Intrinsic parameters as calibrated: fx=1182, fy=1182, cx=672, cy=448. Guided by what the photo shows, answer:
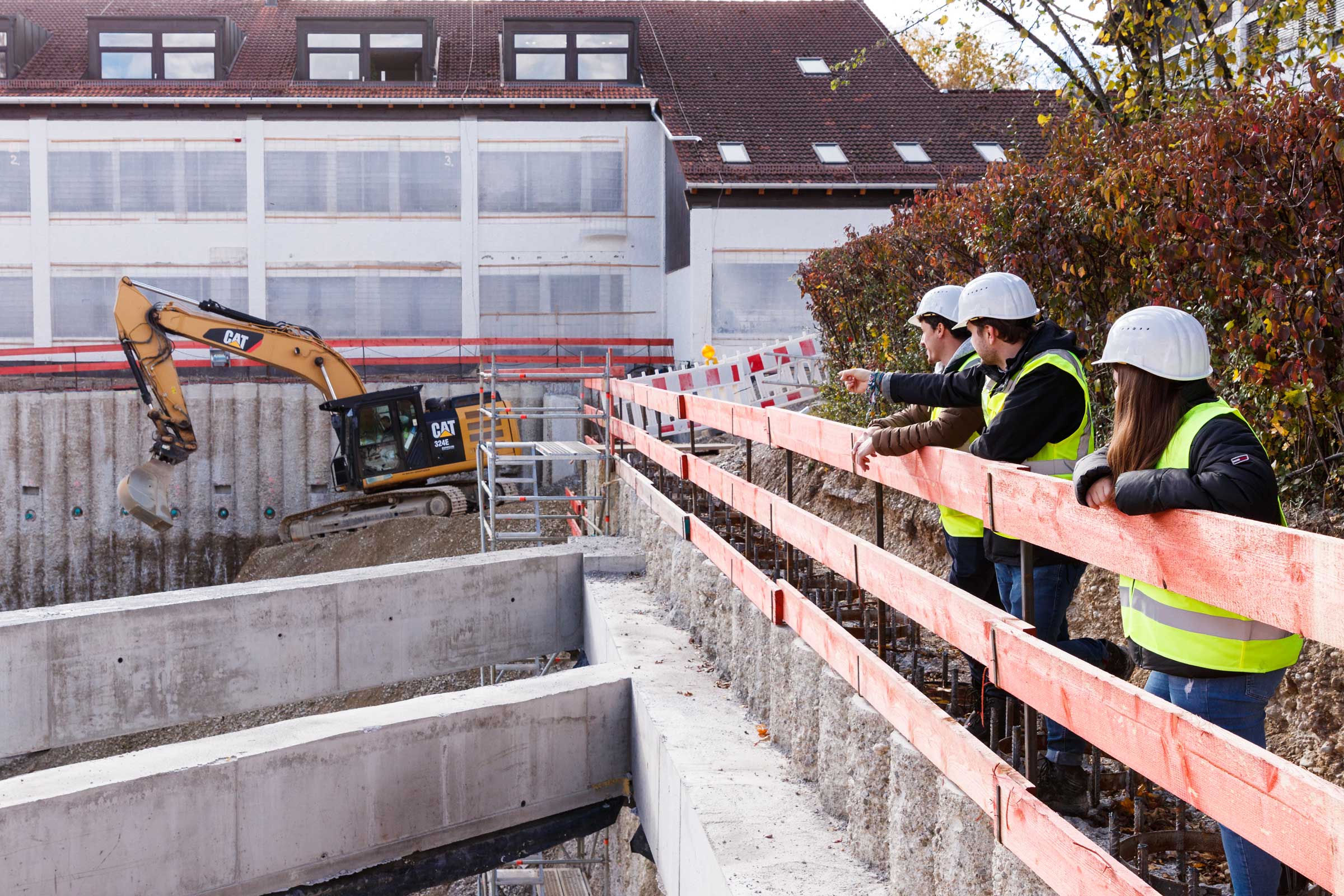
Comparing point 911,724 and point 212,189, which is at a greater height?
point 212,189

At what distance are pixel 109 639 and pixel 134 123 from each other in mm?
22127

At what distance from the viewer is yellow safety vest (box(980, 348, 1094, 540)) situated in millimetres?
4082

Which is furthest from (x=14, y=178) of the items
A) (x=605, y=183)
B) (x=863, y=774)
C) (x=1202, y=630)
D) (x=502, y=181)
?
(x=1202, y=630)

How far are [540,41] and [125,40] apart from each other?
970 cm

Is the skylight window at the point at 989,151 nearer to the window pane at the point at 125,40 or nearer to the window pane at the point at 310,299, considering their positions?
the window pane at the point at 310,299

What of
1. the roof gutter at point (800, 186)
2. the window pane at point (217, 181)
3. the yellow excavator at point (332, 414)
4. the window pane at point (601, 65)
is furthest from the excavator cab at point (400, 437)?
the window pane at point (601, 65)

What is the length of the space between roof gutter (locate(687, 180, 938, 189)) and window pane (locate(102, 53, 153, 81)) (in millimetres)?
13417

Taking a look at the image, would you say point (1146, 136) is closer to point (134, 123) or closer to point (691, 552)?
point (691, 552)

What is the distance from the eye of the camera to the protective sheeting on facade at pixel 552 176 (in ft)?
90.1

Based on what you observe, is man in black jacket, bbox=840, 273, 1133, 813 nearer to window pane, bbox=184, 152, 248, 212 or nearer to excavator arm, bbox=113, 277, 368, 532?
excavator arm, bbox=113, 277, 368, 532

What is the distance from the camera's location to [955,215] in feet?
27.3

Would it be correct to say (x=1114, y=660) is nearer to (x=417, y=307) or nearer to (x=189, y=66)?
(x=417, y=307)

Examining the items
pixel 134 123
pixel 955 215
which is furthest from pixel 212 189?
pixel 955 215

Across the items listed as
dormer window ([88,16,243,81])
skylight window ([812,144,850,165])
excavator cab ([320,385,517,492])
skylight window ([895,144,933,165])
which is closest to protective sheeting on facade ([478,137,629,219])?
skylight window ([812,144,850,165])
